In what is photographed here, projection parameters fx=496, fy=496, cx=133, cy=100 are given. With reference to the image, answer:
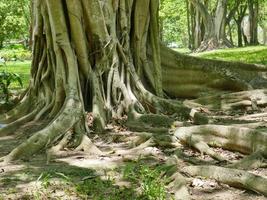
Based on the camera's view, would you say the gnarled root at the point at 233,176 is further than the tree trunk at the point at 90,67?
No

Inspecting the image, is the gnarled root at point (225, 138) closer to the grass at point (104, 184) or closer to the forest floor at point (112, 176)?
the forest floor at point (112, 176)

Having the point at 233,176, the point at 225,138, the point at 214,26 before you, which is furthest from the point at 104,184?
the point at 214,26

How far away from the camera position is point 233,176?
12.9ft

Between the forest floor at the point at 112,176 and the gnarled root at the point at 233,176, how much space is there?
0.05 metres

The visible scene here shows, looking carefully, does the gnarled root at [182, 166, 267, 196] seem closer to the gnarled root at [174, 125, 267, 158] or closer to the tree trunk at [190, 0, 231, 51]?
the gnarled root at [174, 125, 267, 158]

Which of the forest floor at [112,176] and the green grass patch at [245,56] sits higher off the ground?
the green grass patch at [245,56]

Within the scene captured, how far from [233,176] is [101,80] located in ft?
12.1

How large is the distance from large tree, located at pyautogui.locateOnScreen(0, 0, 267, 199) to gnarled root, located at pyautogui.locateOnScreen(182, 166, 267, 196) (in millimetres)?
992

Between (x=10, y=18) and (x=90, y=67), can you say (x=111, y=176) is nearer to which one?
(x=90, y=67)

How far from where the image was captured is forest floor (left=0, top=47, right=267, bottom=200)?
3.92 meters

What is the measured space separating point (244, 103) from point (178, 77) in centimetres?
150

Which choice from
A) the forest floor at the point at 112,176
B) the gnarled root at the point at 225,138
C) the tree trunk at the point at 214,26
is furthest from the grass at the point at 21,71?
the tree trunk at the point at 214,26

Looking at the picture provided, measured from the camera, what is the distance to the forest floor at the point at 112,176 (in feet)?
12.9

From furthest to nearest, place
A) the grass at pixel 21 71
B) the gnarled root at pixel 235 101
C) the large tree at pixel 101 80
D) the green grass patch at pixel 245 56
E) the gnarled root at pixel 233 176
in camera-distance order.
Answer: the green grass patch at pixel 245 56
the grass at pixel 21 71
the gnarled root at pixel 235 101
the large tree at pixel 101 80
the gnarled root at pixel 233 176
